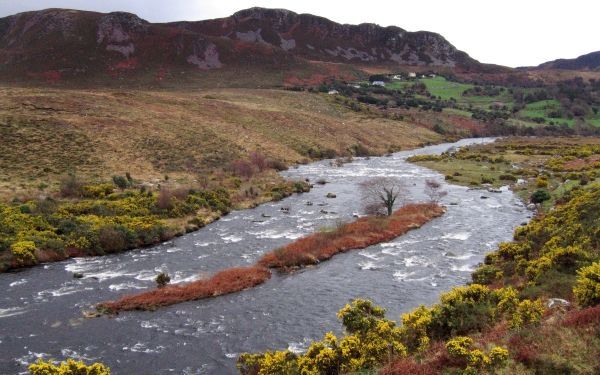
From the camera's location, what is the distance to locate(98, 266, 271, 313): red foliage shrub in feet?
92.8

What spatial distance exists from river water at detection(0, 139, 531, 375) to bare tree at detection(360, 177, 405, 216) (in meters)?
4.16

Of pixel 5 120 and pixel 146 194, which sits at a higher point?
pixel 5 120

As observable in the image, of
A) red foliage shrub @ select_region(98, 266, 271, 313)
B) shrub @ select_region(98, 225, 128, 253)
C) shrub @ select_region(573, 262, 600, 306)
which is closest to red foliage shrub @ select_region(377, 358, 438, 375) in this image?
shrub @ select_region(573, 262, 600, 306)

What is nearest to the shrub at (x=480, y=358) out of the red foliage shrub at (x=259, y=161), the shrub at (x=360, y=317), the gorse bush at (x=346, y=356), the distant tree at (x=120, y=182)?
the gorse bush at (x=346, y=356)

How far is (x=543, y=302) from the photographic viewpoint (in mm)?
21922

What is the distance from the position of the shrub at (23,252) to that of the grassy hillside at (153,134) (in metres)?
16.1

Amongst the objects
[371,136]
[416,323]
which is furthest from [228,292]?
[371,136]

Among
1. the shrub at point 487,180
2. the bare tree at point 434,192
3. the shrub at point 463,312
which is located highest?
the shrub at point 463,312

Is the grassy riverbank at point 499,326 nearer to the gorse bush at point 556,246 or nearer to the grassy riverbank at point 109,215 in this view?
the gorse bush at point 556,246

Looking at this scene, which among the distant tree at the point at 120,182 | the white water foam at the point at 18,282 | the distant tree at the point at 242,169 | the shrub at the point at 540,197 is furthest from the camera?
the distant tree at the point at 242,169

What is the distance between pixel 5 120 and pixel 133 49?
8641cm

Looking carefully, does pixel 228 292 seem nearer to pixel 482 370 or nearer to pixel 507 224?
pixel 482 370

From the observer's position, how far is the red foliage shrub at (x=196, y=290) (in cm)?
2830

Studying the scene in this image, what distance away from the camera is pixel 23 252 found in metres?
35.0
